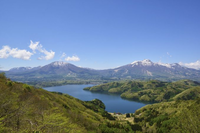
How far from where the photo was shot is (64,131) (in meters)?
22.0

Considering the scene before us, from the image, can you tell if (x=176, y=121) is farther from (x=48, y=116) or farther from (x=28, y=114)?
(x=48, y=116)

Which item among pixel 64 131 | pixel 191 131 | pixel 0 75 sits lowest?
pixel 191 131

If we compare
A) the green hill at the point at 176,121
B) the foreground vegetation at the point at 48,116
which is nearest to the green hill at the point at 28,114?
the foreground vegetation at the point at 48,116

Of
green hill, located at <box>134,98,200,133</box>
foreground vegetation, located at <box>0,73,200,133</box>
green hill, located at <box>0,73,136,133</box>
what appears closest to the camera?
green hill, located at <box>0,73,136,133</box>

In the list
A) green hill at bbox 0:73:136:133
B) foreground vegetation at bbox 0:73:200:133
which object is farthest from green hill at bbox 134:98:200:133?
green hill at bbox 0:73:136:133

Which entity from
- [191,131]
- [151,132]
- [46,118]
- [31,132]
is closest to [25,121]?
[46,118]

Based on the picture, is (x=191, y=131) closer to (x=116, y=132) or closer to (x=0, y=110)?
(x=116, y=132)

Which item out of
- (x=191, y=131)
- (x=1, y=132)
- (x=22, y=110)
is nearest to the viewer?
(x=1, y=132)

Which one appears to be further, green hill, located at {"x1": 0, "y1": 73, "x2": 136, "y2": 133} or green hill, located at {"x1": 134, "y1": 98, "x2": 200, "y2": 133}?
green hill, located at {"x1": 134, "y1": 98, "x2": 200, "y2": 133}

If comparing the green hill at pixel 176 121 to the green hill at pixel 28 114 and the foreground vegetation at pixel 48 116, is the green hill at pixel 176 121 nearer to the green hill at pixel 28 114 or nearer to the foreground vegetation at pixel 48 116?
the foreground vegetation at pixel 48 116

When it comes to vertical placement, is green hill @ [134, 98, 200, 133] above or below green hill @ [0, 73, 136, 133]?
below

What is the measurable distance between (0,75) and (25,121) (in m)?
46.9

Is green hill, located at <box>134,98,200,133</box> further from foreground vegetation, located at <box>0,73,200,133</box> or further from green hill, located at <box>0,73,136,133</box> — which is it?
green hill, located at <box>0,73,136,133</box>

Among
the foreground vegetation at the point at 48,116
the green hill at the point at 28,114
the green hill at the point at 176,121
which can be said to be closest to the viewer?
the green hill at the point at 28,114
